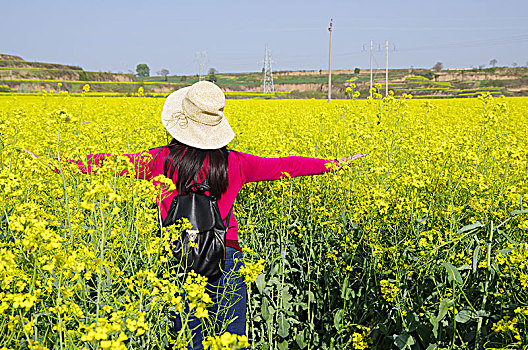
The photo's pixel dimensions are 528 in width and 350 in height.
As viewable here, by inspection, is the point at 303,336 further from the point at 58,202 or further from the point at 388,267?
the point at 58,202

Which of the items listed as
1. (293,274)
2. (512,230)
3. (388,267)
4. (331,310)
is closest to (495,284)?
(512,230)

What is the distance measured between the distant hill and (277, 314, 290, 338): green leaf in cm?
2495

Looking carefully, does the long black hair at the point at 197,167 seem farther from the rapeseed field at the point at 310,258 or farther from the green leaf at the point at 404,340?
the green leaf at the point at 404,340

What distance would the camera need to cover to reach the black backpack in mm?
1920

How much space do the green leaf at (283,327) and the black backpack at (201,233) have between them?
83 centimetres

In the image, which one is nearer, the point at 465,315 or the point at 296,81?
the point at 465,315

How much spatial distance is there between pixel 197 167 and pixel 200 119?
10.8 inches

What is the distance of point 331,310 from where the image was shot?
8.97 ft

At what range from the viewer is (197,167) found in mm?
2115

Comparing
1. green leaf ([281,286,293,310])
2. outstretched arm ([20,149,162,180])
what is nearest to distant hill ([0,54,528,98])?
outstretched arm ([20,149,162,180])

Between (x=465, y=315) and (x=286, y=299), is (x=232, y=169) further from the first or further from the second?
(x=465, y=315)

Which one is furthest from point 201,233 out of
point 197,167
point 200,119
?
point 200,119

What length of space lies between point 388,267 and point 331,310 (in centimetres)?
50

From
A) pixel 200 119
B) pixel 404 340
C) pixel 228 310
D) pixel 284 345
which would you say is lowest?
pixel 284 345
